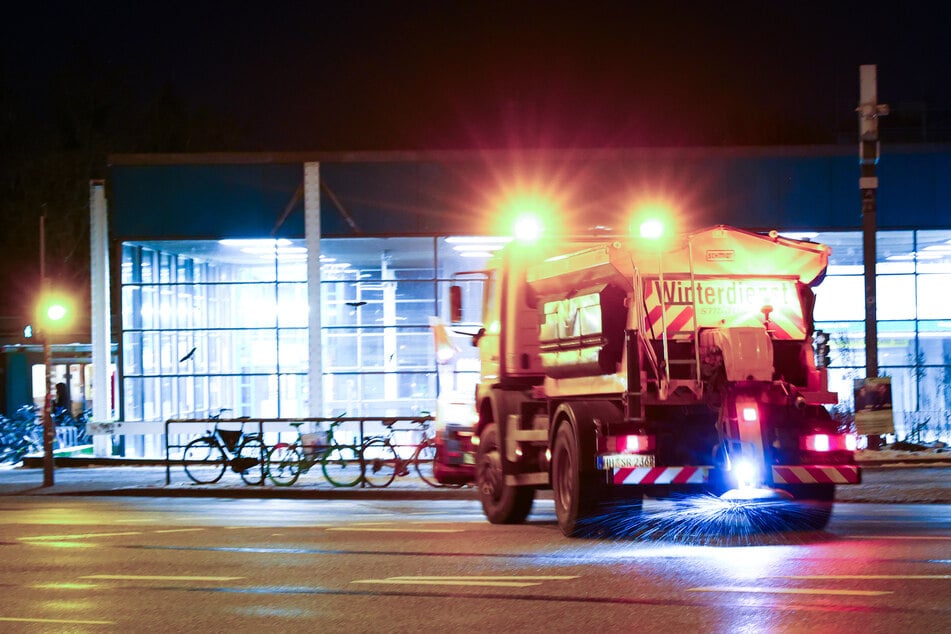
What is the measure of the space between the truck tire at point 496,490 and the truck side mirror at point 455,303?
60.2 inches

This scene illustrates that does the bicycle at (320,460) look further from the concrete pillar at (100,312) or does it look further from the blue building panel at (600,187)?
the concrete pillar at (100,312)

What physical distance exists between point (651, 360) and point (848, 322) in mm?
20328

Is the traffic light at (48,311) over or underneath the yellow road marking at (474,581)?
over

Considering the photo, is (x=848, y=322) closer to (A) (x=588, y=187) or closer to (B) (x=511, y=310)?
(A) (x=588, y=187)

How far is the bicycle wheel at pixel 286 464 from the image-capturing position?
2275cm

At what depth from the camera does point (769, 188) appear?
31250mm

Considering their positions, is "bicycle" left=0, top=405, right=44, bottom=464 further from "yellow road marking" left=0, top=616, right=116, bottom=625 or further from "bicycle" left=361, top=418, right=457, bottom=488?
"yellow road marking" left=0, top=616, right=116, bottom=625

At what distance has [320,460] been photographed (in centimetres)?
2264

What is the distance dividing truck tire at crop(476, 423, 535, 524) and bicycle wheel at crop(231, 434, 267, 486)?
25.6 feet

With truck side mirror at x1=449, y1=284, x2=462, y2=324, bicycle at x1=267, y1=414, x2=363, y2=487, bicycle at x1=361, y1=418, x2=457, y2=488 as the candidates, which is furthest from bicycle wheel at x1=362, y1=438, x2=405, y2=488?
truck side mirror at x1=449, y1=284, x2=462, y2=324

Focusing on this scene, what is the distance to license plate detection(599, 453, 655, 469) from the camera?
495 inches

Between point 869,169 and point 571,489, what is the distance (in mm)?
10212

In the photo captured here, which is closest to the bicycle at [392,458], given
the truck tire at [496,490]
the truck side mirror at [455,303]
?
the truck side mirror at [455,303]

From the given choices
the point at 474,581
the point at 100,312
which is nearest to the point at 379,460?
the point at 474,581
